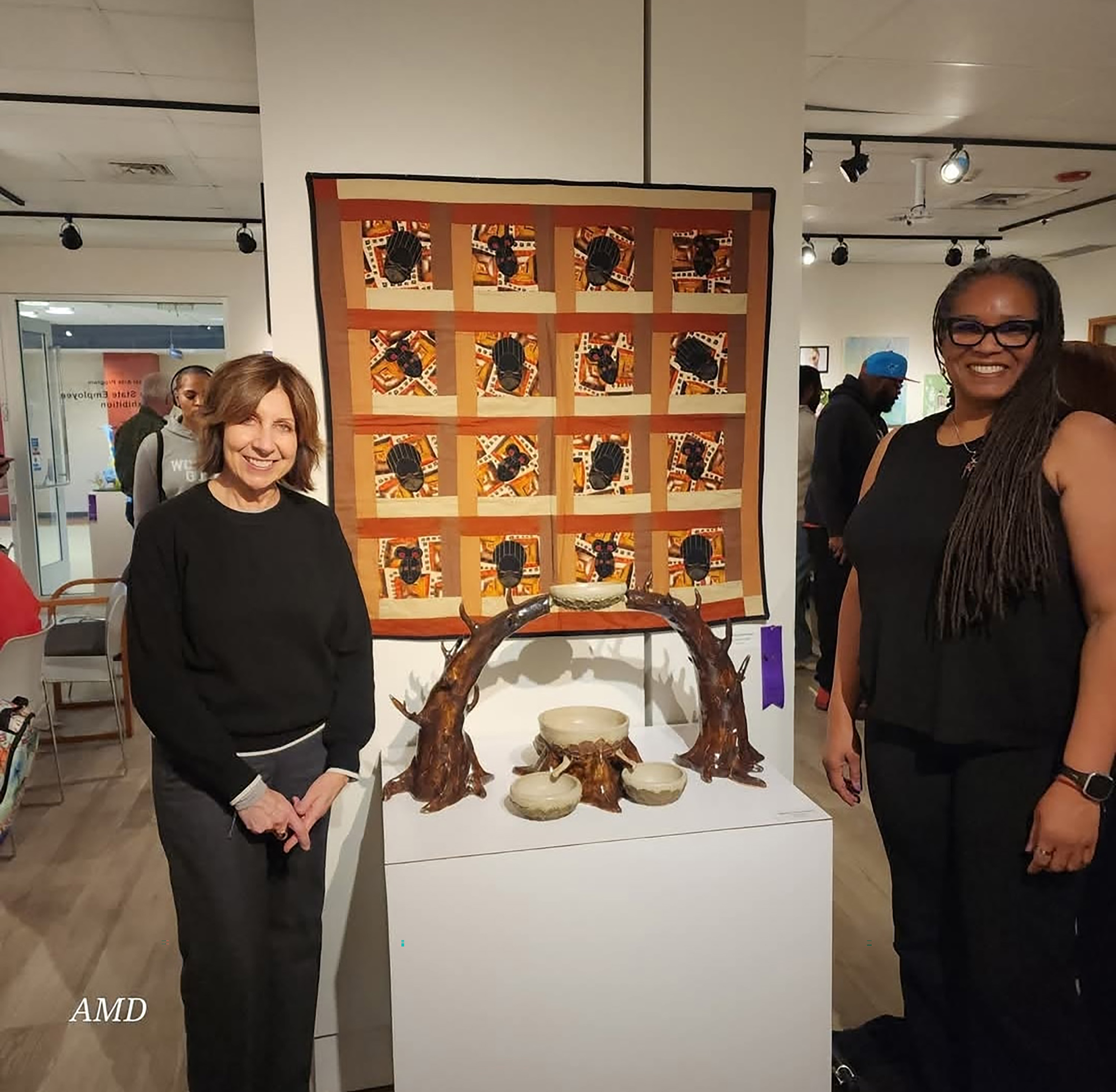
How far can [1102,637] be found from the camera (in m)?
1.35

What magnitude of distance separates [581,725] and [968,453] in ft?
2.97

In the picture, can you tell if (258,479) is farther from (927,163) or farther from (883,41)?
(927,163)

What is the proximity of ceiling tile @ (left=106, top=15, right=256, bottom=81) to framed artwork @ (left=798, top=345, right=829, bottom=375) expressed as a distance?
17.4 ft

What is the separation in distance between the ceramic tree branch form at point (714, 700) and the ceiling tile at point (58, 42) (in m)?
2.75

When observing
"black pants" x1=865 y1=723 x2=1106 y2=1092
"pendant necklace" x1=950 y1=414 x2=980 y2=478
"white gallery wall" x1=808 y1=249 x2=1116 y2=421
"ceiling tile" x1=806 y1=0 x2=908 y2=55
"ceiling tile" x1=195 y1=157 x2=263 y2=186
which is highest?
"ceiling tile" x1=806 y1=0 x2=908 y2=55

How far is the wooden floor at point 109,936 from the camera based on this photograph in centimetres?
211

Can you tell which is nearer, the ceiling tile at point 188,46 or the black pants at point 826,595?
the ceiling tile at point 188,46

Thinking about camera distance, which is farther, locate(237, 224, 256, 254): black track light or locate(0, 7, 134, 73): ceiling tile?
locate(237, 224, 256, 254): black track light

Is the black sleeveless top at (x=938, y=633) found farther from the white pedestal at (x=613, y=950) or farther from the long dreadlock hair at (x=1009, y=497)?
the white pedestal at (x=613, y=950)

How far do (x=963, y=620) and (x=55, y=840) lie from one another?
3.10 metres

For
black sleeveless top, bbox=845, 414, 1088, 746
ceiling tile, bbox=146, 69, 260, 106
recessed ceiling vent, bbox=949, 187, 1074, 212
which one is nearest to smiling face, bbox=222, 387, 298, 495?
black sleeveless top, bbox=845, 414, 1088, 746

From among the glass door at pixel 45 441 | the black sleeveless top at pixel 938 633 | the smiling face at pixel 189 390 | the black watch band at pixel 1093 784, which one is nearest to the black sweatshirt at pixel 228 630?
Result: the black sleeveless top at pixel 938 633

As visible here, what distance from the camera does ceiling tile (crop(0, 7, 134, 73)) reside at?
2.97 metres

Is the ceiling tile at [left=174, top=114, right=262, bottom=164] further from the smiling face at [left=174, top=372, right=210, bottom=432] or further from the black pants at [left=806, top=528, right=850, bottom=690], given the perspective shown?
the black pants at [left=806, top=528, right=850, bottom=690]
